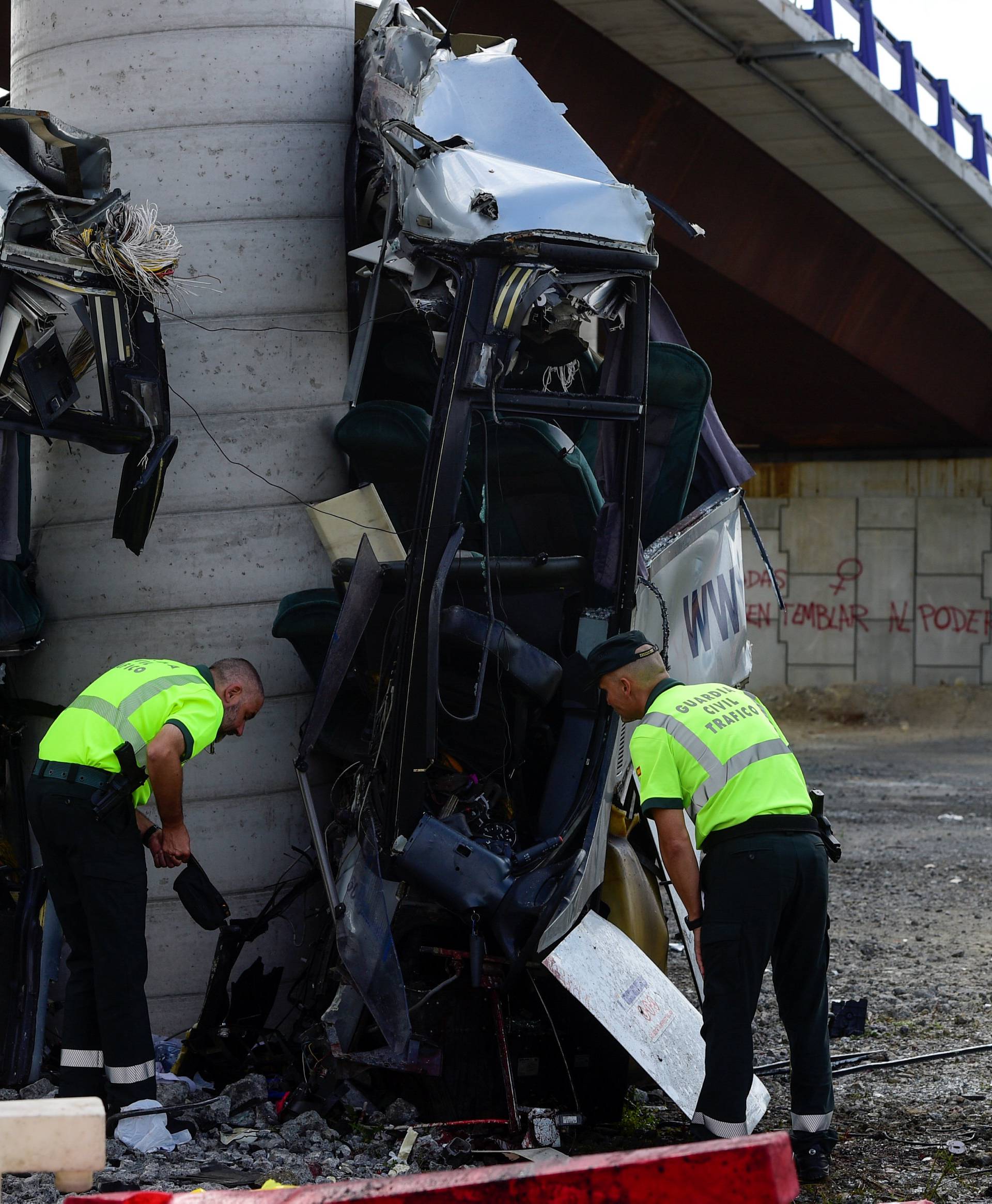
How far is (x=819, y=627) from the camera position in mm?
19469

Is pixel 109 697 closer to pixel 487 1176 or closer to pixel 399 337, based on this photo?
pixel 399 337

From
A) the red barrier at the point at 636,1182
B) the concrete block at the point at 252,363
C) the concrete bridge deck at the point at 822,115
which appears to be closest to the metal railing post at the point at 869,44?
the concrete bridge deck at the point at 822,115

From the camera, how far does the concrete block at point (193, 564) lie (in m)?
5.68

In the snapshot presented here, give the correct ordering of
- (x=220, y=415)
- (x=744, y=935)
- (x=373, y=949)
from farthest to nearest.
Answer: (x=220, y=415) < (x=373, y=949) < (x=744, y=935)

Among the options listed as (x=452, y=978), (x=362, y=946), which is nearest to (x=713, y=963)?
(x=452, y=978)

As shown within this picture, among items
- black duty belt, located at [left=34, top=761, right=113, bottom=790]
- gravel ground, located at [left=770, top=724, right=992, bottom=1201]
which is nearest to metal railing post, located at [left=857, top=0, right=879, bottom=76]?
gravel ground, located at [left=770, top=724, right=992, bottom=1201]

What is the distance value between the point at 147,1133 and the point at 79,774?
1135 millimetres

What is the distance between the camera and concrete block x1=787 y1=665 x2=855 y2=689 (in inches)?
766

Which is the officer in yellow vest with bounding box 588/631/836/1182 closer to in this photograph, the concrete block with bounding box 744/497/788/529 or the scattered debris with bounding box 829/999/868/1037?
the scattered debris with bounding box 829/999/868/1037

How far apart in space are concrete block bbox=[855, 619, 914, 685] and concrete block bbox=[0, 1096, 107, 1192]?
59.4 ft

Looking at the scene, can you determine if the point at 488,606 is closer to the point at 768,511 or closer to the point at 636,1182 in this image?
the point at 636,1182

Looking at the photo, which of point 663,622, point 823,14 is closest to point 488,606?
point 663,622

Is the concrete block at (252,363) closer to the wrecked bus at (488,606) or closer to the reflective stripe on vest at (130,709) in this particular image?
the wrecked bus at (488,606)

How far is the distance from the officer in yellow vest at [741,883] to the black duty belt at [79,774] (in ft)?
5.69
